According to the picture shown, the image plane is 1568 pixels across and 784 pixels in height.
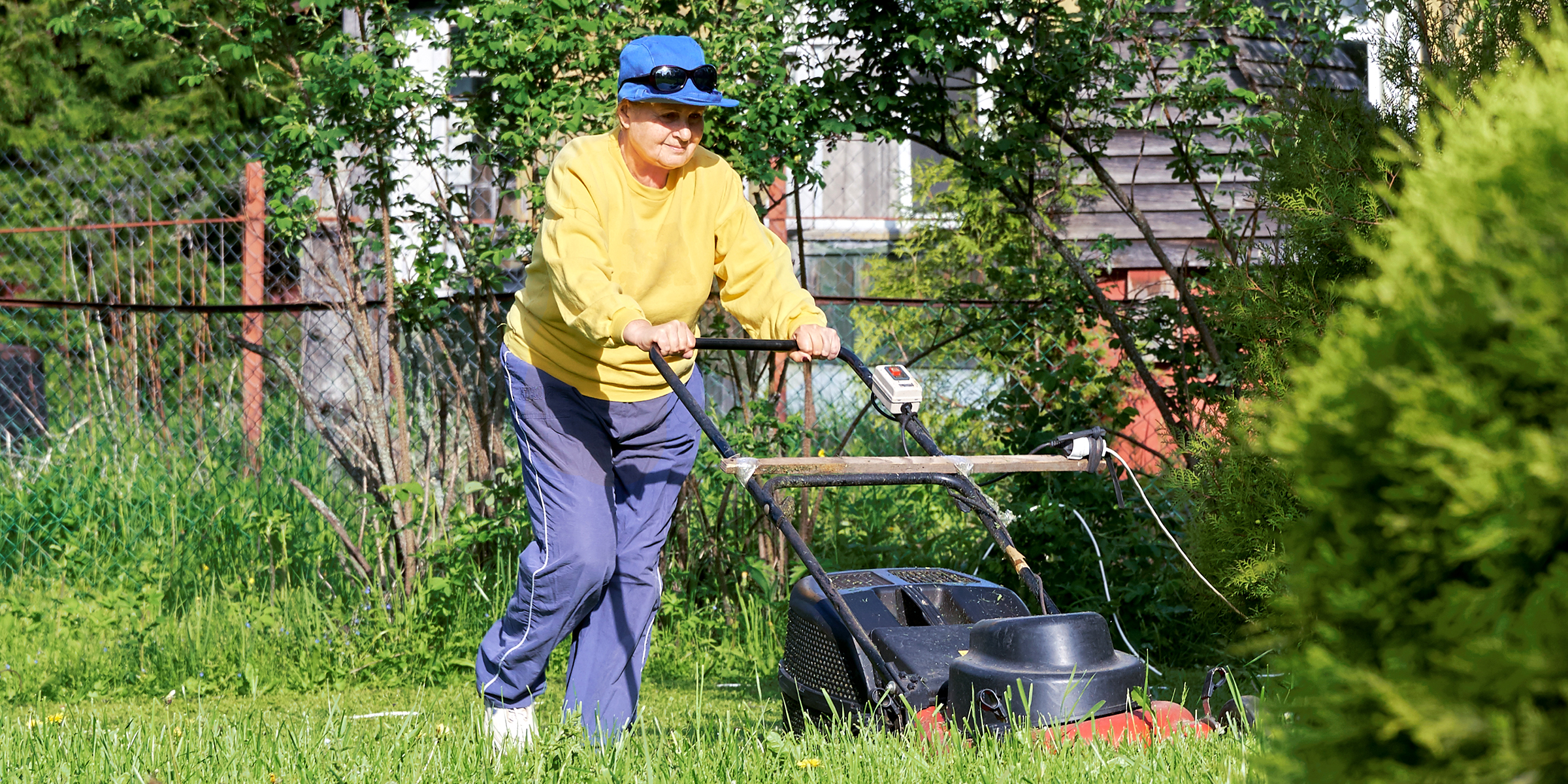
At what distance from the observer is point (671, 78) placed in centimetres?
321

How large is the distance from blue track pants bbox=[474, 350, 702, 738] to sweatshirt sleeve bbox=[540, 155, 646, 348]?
0.24 m

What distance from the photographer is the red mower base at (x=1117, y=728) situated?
261cm

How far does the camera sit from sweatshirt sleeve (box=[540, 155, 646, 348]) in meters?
3.01

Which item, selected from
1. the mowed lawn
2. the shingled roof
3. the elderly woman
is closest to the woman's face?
the elderly woman

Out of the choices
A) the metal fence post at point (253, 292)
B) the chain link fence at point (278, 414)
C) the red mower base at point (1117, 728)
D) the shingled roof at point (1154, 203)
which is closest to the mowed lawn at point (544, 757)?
the red mower base at point (1117, 728)

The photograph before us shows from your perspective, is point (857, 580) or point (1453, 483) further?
point (857, 580)

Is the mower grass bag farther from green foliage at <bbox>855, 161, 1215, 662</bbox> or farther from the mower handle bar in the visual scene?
green foliage at <bbox>855, 161, 1215, 662</bbox>

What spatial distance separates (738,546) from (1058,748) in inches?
101

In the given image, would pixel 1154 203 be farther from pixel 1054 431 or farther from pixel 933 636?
pixel 933 636

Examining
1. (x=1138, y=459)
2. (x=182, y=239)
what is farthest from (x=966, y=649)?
(x=182, y=239)

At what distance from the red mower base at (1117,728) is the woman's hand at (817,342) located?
88 cm

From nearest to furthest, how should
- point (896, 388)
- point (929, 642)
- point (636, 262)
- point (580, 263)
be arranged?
point (929, 642), point (580, 263), point (896, 388), point (636, 262)

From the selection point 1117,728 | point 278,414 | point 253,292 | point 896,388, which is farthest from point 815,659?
point 253,292

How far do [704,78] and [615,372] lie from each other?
761 millimetres
